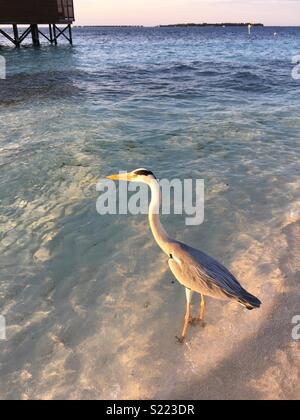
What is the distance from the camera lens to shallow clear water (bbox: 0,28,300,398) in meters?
3.89

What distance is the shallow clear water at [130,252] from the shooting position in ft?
12.8

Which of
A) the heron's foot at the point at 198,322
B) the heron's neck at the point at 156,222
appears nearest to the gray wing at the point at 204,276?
the heron's neck at the point at 156,222

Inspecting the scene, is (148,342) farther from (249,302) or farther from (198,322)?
(249,302)

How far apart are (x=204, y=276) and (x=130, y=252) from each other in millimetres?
2250

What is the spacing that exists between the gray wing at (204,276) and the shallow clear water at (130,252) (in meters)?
0.71

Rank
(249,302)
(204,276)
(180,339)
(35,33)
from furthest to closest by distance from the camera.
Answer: (35,33) → (180,339) → (204,276) → (249,302)

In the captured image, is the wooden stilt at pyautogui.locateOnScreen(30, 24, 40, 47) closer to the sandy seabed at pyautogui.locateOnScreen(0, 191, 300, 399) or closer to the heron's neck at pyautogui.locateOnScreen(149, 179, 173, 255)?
the sandy seabed at pyautogui.locateOnScreen(0, 191, 300, 399)

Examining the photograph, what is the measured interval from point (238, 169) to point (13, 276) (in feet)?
20.0

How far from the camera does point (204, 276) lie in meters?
3.93

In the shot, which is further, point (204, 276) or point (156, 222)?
point (156, 222)

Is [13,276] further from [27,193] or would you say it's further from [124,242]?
[27,193]

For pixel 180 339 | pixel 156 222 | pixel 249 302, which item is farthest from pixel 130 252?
pixel 249 302

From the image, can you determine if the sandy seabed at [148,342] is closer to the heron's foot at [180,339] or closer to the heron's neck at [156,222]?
the heron's foot at [180,339]

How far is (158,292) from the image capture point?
5.02 metres
